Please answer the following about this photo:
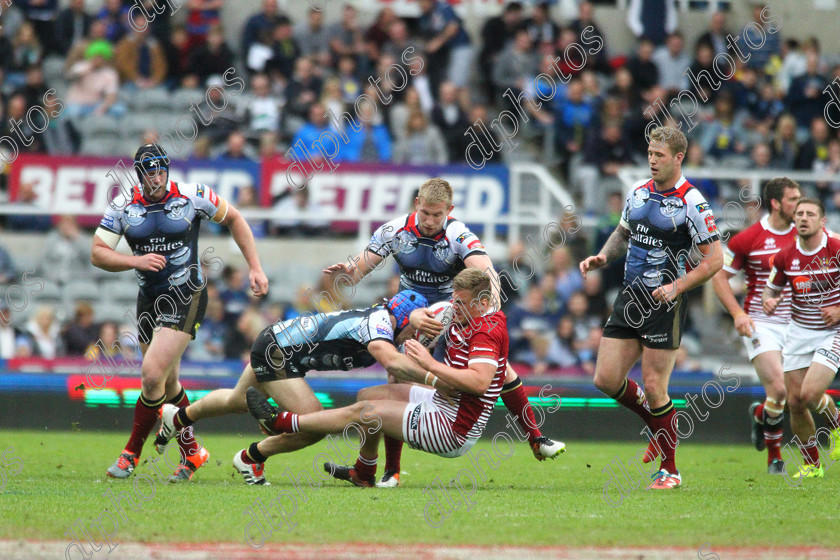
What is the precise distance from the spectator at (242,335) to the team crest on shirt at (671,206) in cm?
682

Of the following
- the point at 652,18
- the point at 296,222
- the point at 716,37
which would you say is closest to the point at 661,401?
the point at 296,222

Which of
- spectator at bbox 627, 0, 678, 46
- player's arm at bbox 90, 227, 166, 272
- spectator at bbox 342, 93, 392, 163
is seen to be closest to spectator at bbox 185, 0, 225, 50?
spectator at bbox 342, 93, 392, 163

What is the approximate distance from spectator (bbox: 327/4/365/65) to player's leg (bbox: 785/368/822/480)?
9693 mm

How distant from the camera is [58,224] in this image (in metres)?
14.8

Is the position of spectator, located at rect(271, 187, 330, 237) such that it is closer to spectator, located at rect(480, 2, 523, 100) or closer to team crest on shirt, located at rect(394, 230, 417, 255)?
spectator, located at rect(480, 2, 523, 100)

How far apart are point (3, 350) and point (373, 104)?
6.22m

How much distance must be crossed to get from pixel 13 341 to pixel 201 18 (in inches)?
243

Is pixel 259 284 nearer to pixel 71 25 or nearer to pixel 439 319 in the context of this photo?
pixel 439 319

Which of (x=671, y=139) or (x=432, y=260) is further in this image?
(x=432, y=260)

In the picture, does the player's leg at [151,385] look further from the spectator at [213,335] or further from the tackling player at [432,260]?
the spectator at [213,335]

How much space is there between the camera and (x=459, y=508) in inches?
268

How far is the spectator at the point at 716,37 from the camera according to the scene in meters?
17.9

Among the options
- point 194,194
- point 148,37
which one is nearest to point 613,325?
point 194,194

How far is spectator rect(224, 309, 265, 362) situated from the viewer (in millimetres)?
13688
